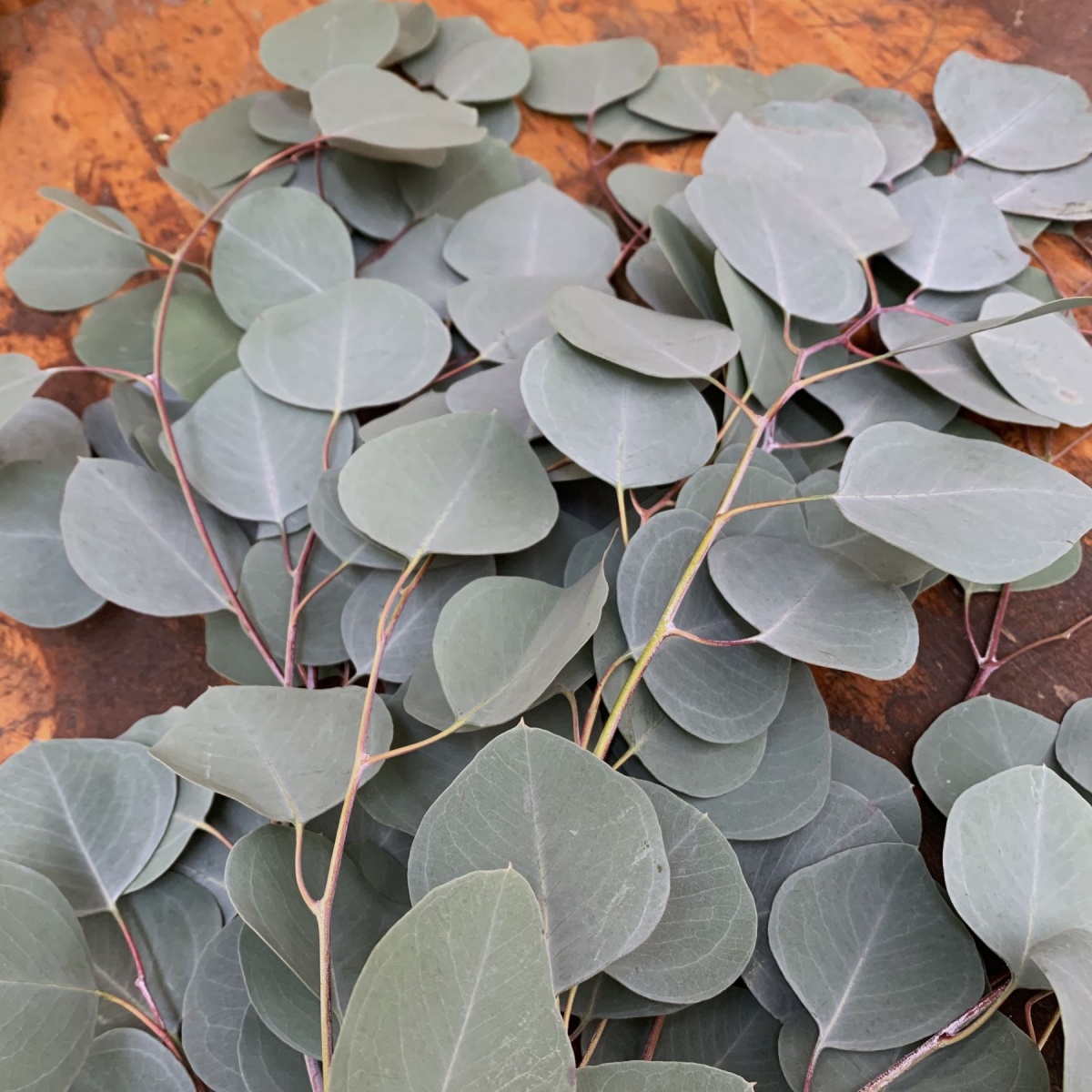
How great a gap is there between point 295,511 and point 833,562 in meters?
0.33

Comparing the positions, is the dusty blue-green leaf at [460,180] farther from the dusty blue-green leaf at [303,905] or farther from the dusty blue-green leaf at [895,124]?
the dusty blue-green leaf at [303,905]

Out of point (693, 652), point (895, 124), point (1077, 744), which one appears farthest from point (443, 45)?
point (1077, 744)

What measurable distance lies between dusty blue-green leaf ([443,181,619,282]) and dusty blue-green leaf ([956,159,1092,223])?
29cm

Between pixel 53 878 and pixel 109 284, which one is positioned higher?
pixel 109 284

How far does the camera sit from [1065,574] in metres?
0.52

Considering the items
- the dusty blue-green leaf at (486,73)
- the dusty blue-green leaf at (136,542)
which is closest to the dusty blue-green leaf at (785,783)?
the dusty blue-green leaf at (136,542)

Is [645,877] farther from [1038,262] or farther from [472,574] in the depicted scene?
[1038,262]

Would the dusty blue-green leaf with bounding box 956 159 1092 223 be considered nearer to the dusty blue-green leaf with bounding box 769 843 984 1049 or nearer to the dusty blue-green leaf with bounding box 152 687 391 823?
the dusty blue-green leaf with bounding box 769 843 984 1049

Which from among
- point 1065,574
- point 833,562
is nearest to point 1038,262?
point 1065,574

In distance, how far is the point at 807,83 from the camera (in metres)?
0.70

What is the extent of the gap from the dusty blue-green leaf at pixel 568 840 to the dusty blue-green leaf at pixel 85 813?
0.74 feet

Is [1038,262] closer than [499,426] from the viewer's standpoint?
No

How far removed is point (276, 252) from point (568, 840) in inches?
18.9

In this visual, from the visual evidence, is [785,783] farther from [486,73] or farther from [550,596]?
[486,73]
